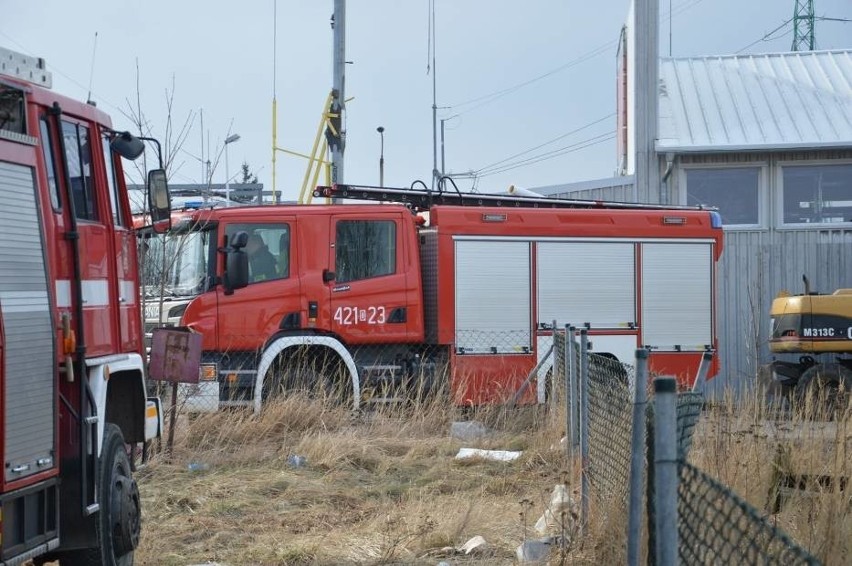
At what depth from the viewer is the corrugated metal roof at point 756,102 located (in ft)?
67.4

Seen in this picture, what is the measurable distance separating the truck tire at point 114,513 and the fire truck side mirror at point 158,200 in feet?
4.93

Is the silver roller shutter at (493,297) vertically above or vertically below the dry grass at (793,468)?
above

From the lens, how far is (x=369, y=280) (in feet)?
44.3

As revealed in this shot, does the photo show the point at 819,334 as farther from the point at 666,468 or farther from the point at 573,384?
the point at 666,468

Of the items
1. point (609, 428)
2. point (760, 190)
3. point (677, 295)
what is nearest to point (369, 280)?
point (677, 295)

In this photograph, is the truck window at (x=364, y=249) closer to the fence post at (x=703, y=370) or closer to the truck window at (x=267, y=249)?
the truck window at (x=267, y=249)

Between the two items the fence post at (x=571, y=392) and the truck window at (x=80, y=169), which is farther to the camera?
the fence post at (x=571, y=392)

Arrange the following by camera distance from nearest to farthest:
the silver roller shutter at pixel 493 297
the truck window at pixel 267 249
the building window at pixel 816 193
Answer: the truck window at pixel 267 249
the silver roller shutter at pixel 493 297
the building window at pixel 816 193

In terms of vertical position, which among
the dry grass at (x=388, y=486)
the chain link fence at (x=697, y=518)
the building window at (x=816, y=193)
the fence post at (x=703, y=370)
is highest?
the building window at (x=816, y=193)

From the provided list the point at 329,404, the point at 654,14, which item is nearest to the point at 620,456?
the point at 329,404

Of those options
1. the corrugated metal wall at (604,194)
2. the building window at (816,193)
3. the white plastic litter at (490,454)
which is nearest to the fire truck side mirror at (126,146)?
the white plastic litter at (490,454)

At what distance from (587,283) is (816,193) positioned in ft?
26.3

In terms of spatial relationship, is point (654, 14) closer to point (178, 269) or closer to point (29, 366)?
point (178, 269)

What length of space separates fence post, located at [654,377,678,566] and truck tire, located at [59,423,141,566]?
373 centimetres
